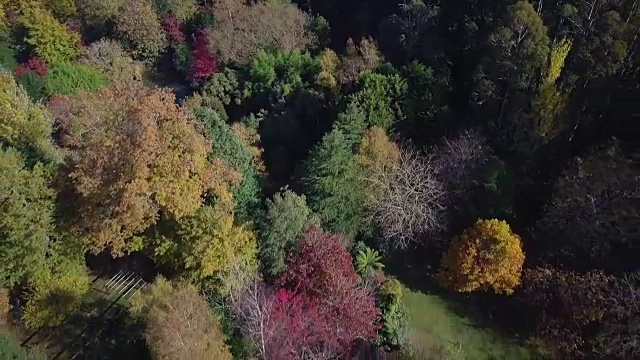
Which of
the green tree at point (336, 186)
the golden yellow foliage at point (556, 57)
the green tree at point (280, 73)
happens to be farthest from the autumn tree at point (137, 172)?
the golden yellow foliage at point (556, 57)

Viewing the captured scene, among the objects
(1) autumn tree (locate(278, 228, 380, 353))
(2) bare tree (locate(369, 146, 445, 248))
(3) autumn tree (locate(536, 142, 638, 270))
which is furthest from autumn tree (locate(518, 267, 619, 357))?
(1) autumn tree (locate(278, 228, 380, 353))

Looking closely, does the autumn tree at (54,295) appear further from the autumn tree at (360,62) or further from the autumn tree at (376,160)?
the autumn tree at (360,62)

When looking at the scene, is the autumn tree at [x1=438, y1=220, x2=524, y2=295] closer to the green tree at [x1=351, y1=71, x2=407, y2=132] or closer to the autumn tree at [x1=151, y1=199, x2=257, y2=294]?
the green tree at [x1=351, y1=71, x2=407, y2=132]

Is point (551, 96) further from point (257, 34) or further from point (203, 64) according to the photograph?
point (203, 64)

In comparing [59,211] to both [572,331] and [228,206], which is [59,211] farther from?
[572,331]

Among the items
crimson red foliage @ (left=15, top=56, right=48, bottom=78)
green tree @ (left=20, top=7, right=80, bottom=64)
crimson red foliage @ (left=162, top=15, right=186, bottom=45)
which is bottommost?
crimson red foliage @ (left=15, top=56, right=48, bottom=78)

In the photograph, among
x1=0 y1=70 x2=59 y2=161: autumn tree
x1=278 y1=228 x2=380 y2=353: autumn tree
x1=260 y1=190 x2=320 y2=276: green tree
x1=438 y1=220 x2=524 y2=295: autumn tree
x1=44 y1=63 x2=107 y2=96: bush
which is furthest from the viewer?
x1=44 y1=63 x2=107 y2=96: bush
